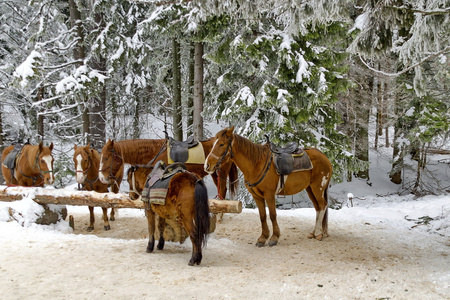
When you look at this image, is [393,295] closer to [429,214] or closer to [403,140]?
[429,214]

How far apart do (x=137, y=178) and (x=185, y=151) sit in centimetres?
153

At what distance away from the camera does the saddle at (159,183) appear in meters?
4.88

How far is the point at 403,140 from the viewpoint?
49.0ft

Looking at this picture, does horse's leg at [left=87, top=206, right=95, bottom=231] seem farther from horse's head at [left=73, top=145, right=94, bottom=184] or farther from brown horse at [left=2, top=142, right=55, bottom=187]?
brown horse at [left=2, top=142, right=55, bottom=187]

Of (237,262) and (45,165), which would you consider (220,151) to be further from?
(45,165)

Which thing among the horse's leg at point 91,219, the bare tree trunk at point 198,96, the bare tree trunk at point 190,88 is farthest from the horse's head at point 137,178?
the bare tree trunk at point 190,88

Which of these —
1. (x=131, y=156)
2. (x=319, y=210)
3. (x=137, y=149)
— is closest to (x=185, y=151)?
(x=137, y=149)

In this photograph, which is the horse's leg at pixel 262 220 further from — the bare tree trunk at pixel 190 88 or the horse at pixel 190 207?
the bare tree trunk at pixel 190 88

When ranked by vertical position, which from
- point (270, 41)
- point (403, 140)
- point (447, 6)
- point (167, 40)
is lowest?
point (403, 140)

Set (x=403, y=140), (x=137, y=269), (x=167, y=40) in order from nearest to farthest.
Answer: (x=137, y=269) < (x=167, y=40) < (x=403, y=140)

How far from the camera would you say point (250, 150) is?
20.2 feet

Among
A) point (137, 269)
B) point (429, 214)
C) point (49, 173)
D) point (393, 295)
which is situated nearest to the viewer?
point (393, 295)

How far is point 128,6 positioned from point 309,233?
42.0ft

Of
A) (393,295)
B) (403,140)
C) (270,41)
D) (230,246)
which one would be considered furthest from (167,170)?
(403,140)
